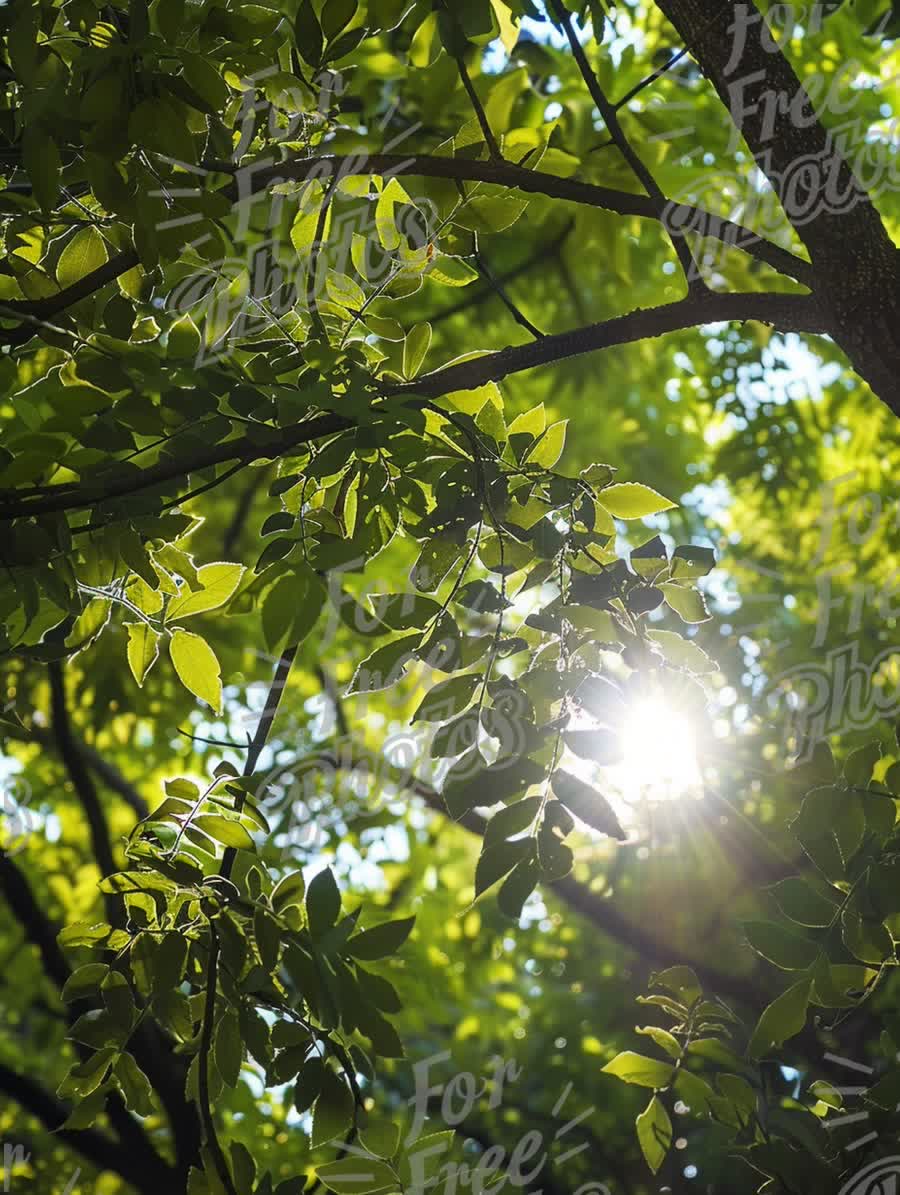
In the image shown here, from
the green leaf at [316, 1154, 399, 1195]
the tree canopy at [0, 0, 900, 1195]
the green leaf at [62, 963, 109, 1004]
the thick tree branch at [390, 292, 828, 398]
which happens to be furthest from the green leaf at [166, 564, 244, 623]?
the green leaf at [316, 1154, 399, 1195]

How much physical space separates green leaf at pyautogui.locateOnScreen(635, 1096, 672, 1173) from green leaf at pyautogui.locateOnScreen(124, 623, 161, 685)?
1153 millimetres

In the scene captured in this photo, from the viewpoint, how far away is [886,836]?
5.47 feet

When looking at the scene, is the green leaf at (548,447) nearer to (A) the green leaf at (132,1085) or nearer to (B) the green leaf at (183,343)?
(B) the green leaf at (183,343)

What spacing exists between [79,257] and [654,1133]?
5.92ft

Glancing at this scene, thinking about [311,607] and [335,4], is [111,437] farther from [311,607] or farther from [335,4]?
[335,4]

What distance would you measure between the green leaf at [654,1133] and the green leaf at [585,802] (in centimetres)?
65

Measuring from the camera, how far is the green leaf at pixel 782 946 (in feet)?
5.41

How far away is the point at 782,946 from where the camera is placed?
1653mm

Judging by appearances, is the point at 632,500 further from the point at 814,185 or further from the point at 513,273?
the point at 513,273

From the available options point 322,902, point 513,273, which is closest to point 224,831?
point 322,902

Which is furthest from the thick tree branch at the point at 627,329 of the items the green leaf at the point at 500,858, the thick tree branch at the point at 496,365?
the green leaf at the point at 500,858

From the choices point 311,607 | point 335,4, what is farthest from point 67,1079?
point 335,4

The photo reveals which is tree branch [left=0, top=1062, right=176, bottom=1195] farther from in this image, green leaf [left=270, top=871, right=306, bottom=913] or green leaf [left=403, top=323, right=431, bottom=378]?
green leaf [left=403, top=323, right=431, bottom=378]

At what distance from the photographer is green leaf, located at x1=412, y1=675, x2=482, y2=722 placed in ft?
5.49
